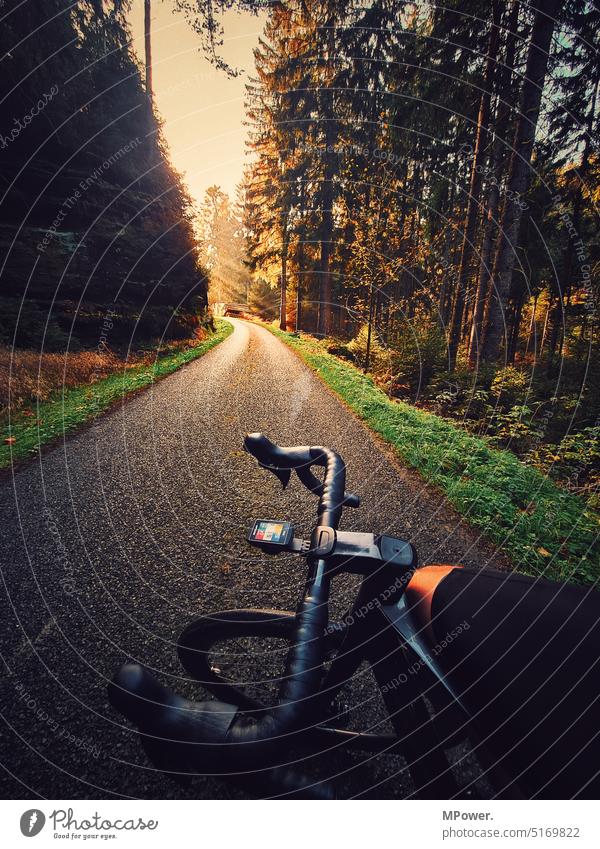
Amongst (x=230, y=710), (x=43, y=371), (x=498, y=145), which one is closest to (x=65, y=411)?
(x=43, y=371)

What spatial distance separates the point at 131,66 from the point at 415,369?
1999cm

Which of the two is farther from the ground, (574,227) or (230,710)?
(574,227)

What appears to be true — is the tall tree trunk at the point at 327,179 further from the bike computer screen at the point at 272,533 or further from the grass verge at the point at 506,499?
the bike computer screen at the point at 272,533

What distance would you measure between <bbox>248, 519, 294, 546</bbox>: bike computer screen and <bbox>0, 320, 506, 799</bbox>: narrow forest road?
5.13ft

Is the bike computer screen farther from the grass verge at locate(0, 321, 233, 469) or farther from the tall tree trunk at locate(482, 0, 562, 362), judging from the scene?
the tall tree trunk at locate(482, 0, 562, 362)

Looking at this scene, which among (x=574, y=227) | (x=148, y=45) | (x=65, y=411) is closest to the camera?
(x=65, y=411)

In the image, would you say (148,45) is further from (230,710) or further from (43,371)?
(230,710)

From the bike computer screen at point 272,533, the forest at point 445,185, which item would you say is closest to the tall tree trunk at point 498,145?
the forest at point 445,185

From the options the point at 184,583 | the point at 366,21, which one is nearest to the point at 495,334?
the point at 184,583

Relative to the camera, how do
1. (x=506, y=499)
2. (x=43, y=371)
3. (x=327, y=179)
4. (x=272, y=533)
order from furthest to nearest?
(x=327, y=179) → (x=43, y=371) → (x=506, y=499) → (x=272, y=533)

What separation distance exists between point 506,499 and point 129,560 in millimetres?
4269

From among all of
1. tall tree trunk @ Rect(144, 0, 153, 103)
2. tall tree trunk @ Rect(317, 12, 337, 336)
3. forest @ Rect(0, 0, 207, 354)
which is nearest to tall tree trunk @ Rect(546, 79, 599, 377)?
tall tree trunk @ Rect(317, 12, 337, 336)

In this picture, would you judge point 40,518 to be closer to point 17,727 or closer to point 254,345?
point 17,727

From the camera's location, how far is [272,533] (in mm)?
1164
